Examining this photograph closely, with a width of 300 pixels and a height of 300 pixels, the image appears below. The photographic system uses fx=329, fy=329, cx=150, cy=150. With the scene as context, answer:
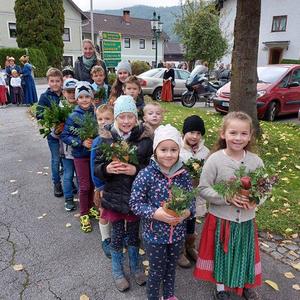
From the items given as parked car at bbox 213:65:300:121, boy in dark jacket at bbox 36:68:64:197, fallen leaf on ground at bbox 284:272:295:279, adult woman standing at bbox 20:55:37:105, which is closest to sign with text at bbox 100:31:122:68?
adult woman standing at bbox 20:55:37:105

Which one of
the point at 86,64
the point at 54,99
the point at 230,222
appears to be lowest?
the point at 230,222

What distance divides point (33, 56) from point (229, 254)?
31.4m

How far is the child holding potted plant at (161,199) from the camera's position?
7.97ft

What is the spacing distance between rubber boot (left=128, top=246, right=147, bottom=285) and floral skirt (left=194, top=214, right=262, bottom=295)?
57 cm

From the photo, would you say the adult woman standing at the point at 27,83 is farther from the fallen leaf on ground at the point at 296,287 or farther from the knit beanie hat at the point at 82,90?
the fallen leaf on ground at the point at 296,287

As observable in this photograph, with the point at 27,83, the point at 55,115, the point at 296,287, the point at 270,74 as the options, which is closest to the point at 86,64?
the point at 55,115

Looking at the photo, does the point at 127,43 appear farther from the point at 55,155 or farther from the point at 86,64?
the point at 55,155

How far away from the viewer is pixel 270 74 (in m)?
10.7

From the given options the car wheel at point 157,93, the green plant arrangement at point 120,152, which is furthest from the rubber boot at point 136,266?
the car wheel at point 157,93

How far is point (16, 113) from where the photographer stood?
12.5 m

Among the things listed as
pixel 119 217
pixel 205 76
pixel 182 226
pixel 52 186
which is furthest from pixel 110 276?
pixel 205 76

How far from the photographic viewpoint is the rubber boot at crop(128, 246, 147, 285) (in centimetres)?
304

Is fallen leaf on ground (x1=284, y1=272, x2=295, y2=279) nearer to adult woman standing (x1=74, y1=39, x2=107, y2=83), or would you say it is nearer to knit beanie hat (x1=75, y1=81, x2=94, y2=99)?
knit beanie hat (x1=75, y1=81, x2=94, y2=99)

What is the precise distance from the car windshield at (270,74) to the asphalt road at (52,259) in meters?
7.85
